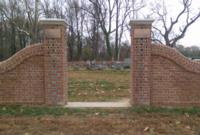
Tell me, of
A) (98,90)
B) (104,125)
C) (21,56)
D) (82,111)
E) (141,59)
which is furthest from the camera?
(98,90)

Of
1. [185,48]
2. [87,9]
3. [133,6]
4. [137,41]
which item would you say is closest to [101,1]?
[87,9]

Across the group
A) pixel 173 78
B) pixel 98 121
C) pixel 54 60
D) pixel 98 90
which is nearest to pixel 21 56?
pixel 54 60

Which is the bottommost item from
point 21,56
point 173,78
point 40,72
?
point 173,78

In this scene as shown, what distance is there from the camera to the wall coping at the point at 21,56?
314 inches

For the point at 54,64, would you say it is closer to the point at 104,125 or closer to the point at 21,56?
the point at 21,56

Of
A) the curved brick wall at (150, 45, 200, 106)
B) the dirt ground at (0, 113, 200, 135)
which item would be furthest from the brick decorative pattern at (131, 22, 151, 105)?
the dirt ground at (0, 113, 200, 135)

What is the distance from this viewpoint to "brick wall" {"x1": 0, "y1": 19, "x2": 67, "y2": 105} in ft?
26.1

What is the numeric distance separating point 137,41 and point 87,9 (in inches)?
1367

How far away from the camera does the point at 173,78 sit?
792cm

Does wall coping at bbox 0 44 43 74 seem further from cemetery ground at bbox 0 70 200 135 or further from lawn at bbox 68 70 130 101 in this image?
lawn at bbox 68 70 130 101

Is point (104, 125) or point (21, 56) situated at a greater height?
point (21, 56)

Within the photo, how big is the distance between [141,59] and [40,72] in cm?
291

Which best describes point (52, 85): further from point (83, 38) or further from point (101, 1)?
point (83, 38)

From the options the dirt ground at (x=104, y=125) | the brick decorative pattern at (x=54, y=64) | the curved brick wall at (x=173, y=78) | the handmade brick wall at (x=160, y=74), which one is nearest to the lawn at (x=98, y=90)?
the brick decorative pattern at (x=54, y=64)
